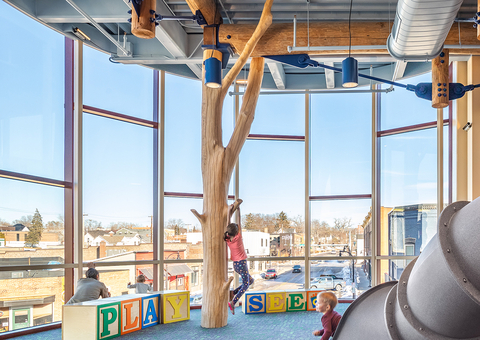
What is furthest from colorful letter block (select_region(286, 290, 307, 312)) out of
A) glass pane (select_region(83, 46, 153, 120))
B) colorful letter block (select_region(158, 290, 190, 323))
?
glass pane (select_region(83, 46, 153, 120))

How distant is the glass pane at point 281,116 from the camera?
951 centimetres

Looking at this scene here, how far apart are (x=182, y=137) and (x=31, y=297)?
4.03 metres

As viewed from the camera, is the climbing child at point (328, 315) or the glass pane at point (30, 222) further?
the glass pane at point (30, 222)

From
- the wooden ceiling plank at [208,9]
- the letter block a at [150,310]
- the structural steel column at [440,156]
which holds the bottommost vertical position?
the letter block a at [150,310]

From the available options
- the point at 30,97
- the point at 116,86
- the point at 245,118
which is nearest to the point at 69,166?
the point at 30,97

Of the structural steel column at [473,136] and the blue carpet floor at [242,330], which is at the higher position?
the structural steel column at [473,136]

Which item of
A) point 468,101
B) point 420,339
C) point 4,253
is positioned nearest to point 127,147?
point 4,253

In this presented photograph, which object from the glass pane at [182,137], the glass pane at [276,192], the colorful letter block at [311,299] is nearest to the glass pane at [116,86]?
the glass pane at [182,137]

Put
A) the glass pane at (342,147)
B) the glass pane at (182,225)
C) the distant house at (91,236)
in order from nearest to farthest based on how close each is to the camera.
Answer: the distant house at (91,236), the glass pane at (182,225), the glass pane at (342,147)

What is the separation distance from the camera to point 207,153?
22.1ft

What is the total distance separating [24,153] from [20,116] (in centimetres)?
55

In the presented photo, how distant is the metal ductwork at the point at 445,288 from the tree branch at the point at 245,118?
5011mm

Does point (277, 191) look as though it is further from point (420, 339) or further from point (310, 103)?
point (420, 339)

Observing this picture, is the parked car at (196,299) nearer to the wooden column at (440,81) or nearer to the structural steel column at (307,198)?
the structural steel column at (307,198)
